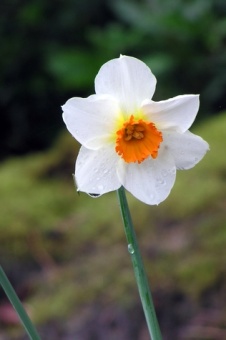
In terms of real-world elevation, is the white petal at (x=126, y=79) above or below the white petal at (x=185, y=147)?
above

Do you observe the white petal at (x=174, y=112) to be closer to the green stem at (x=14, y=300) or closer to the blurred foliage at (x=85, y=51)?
the green stem at (x=14, y=300)

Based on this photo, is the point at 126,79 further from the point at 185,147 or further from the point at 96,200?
the point at 96,200

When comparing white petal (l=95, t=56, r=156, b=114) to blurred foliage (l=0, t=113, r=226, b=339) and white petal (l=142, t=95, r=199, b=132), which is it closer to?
white petal (l=142, t=95, r=199, b=132)

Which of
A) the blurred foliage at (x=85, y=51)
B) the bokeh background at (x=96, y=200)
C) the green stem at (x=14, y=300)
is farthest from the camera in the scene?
the blurred foliage at (x=85, y=51)

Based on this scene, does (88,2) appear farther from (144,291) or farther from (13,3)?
(144,291)

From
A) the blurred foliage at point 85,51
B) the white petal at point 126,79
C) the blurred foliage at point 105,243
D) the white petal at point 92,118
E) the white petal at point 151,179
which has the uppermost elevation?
the blurred foliage at point 85,51

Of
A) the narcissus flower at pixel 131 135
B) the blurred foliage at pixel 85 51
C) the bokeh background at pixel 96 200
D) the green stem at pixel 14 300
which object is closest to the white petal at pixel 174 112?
the narcissus flower at pixel 131 135

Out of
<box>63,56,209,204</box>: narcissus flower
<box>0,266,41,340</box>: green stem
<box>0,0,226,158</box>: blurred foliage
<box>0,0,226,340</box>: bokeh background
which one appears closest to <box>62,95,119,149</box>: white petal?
<box>63,56,209,204</box>: narcissus flower

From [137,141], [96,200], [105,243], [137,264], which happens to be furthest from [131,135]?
[96,200]
